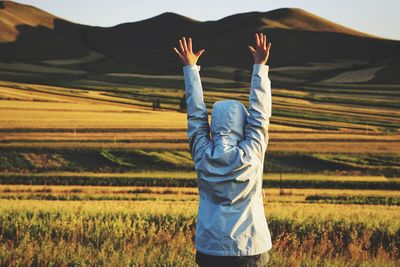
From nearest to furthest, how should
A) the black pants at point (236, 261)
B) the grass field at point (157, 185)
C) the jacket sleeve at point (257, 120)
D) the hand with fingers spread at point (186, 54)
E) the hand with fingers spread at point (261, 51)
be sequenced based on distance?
the black pants at point (236, 261) → the jacket sleeve at point (257, 120) → the hand with fingers spread at point (261, 51) → the hand with fingers spread at point (186, 54) → the grass field at point (157, 185)

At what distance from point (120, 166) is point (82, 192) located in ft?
36.0

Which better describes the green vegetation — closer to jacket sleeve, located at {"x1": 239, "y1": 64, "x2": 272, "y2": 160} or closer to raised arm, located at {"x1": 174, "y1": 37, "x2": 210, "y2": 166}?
raised arm, located at {"x1": 174, "y1": 37, "x2": 210, "y2": 166}

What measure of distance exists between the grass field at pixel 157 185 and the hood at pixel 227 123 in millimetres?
2763

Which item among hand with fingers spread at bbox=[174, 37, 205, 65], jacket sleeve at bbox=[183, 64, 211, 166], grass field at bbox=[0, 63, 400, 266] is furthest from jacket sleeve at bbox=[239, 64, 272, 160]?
grass field at bbox=[0, 63, 400, 266]

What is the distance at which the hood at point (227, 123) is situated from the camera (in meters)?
4.91

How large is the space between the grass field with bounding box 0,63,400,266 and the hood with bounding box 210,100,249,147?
2.76 meters

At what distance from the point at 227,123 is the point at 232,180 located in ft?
1.67

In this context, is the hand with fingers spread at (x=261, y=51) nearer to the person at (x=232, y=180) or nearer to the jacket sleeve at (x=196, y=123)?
the person at (x=232, y=180)

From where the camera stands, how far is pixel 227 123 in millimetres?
4918

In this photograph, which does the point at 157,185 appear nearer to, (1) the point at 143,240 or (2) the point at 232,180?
(1) the point at 143,240

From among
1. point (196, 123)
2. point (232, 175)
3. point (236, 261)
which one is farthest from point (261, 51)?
point (236, 261)

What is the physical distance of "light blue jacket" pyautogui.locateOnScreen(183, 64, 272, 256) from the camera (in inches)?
192

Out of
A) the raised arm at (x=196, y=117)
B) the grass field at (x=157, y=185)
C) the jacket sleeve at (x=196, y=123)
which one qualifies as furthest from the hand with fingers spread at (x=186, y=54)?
the grass field at (x=157, y=185)

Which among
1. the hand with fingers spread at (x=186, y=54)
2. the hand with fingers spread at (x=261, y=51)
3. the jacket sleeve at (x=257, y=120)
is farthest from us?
the hand with fingers spread at (x=186, y=54)
